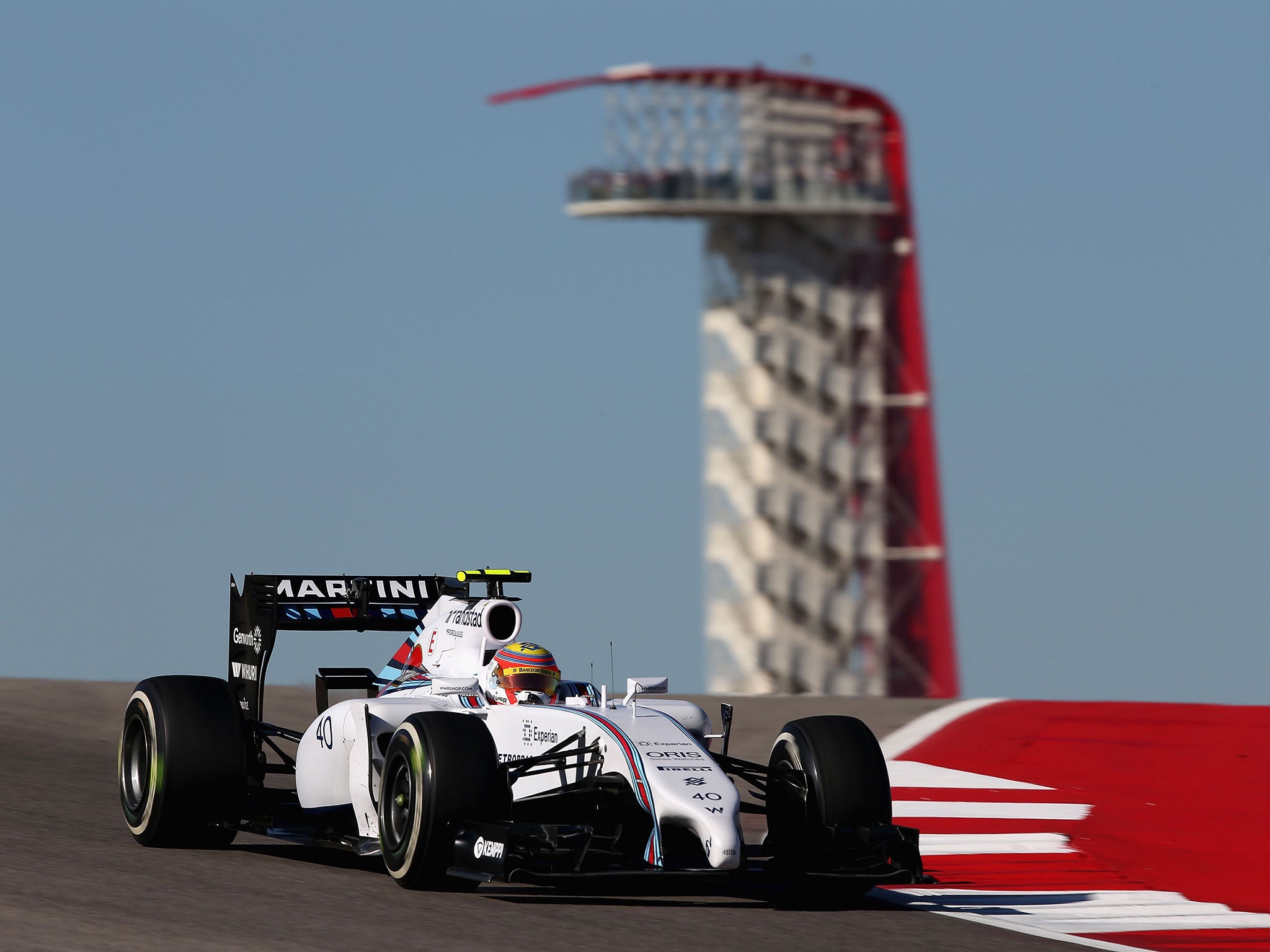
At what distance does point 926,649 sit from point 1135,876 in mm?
31001

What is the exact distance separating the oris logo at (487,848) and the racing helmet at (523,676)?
1.43 meters

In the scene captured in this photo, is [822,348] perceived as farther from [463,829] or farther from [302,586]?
[463,829]

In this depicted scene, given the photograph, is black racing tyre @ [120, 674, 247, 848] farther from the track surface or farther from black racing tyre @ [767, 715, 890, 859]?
black racing tyre @ [767, 715, 890, 859]

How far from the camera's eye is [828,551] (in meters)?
42.2

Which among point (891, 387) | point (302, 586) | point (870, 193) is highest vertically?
point (870, 193)

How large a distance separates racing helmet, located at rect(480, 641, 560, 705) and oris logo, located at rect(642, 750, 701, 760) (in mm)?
1201

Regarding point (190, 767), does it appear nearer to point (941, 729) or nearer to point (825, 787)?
point (825, 787)

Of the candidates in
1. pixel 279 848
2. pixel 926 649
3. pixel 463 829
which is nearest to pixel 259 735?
pixel 279 848

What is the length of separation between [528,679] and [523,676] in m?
0.03

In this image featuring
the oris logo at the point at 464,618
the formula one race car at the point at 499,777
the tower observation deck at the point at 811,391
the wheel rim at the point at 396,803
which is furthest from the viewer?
the tower observation deck at the point at 811,391

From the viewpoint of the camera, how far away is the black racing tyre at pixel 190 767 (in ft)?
33.4

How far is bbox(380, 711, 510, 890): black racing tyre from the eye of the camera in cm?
866

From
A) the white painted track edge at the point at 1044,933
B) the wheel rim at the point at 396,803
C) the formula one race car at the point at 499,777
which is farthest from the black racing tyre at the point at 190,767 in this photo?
the white painted track edge at the point at 1044,933

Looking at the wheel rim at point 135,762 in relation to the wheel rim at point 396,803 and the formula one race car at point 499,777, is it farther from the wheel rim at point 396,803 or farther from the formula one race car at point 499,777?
the wheel rim at point 396,803
